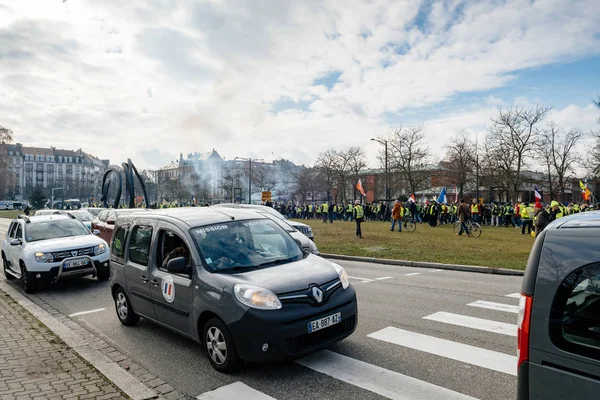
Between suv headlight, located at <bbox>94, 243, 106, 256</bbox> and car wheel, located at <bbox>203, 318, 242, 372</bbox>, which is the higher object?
suv headlight, located at <bbox>94, 243, 106, 256</bbox>

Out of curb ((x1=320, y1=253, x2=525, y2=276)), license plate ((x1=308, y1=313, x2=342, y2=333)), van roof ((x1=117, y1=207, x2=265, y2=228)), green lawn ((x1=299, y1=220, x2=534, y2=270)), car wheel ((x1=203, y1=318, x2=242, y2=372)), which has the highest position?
van roof ((x1=117, y1=207, x2=265, y2=228))

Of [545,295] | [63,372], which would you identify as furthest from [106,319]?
[545,295]

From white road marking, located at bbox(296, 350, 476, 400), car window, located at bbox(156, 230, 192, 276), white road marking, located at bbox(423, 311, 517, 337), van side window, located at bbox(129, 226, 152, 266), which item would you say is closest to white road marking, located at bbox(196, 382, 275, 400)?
white road marking, located at bbox(296, 350, 476, 400)

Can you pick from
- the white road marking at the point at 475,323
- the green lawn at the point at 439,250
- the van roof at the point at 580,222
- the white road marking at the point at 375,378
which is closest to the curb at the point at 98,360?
the white road marking at the point at 375,378

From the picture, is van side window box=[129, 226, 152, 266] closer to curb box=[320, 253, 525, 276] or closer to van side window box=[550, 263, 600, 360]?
van side window box=[550, 263, 600, 360]

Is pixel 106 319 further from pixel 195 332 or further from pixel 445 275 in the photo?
pixel 445 275

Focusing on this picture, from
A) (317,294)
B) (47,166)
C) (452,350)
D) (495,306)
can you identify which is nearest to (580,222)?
(317,294)

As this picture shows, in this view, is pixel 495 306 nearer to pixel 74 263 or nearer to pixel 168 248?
pixel 168 248

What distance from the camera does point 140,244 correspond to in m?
6.17

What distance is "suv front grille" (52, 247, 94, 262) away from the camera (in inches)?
374

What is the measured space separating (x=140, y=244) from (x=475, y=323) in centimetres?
482

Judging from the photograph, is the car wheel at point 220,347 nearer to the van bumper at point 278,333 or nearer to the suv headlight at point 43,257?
the van bumper at point 278,333

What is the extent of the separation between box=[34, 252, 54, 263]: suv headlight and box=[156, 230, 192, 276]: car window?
16.6 ft

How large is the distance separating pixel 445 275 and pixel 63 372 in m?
8.56
